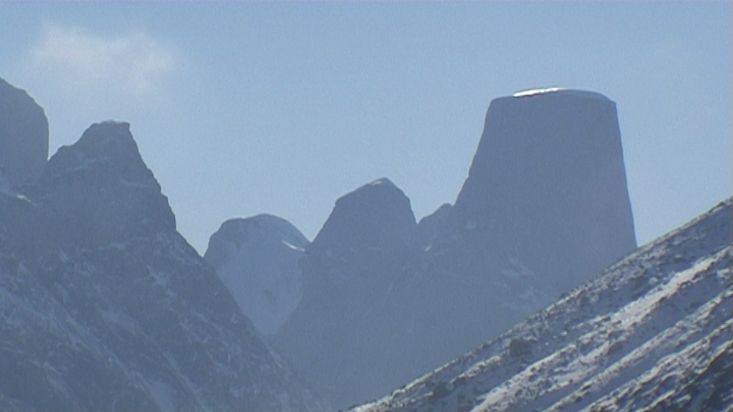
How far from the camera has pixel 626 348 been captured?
11300cm

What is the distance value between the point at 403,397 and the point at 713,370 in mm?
48180

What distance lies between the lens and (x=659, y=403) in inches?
3647

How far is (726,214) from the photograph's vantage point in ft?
427

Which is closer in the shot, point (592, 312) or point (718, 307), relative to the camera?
point (718, 307)

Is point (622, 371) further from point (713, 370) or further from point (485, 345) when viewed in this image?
point (485, 345)

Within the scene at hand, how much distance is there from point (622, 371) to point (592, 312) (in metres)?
20.1

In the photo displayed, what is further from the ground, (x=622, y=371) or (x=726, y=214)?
(x=726, y=214)

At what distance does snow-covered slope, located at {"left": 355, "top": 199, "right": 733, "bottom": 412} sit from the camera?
96938 mm

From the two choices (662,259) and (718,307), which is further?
(662,259)

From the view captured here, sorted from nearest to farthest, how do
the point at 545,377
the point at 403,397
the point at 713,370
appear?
the point at 713,370
the point at 545,377
the point at 403,397

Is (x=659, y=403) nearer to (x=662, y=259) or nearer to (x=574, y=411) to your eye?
(x=574, y=411)

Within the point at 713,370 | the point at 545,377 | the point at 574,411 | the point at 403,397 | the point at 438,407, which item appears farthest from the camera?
the point at 403,397

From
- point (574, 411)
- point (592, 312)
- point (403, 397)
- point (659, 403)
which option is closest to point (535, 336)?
point (592, 312)

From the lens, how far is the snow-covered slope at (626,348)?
96.9 meters
